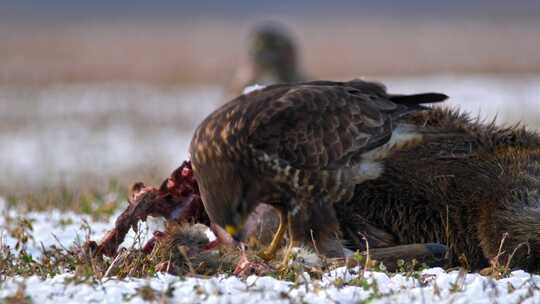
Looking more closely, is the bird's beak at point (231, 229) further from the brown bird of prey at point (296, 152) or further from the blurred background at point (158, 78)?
the blurred background at point (158, 78)

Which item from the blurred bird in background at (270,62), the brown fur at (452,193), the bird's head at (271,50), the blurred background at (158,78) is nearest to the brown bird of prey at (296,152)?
the brown fur at (452,193)

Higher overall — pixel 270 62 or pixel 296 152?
pixel 296 152

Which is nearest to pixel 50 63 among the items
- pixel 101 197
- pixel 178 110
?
pixel 178 110

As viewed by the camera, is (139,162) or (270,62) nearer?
(139,162)

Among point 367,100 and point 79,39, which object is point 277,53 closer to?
point 367,100

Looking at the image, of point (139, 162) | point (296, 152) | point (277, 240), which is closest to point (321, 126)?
point (296, 152)

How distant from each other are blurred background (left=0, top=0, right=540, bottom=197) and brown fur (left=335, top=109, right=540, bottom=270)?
704mm

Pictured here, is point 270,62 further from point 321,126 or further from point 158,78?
point 321,126

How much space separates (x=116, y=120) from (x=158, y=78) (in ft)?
30.8

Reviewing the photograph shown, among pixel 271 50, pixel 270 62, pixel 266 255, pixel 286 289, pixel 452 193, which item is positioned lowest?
pixel 270 62

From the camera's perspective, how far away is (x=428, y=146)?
6.34 metres

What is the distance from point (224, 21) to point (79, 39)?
29.4 metres

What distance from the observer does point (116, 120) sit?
20812mm

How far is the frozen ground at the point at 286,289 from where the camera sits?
4727 millimetres
